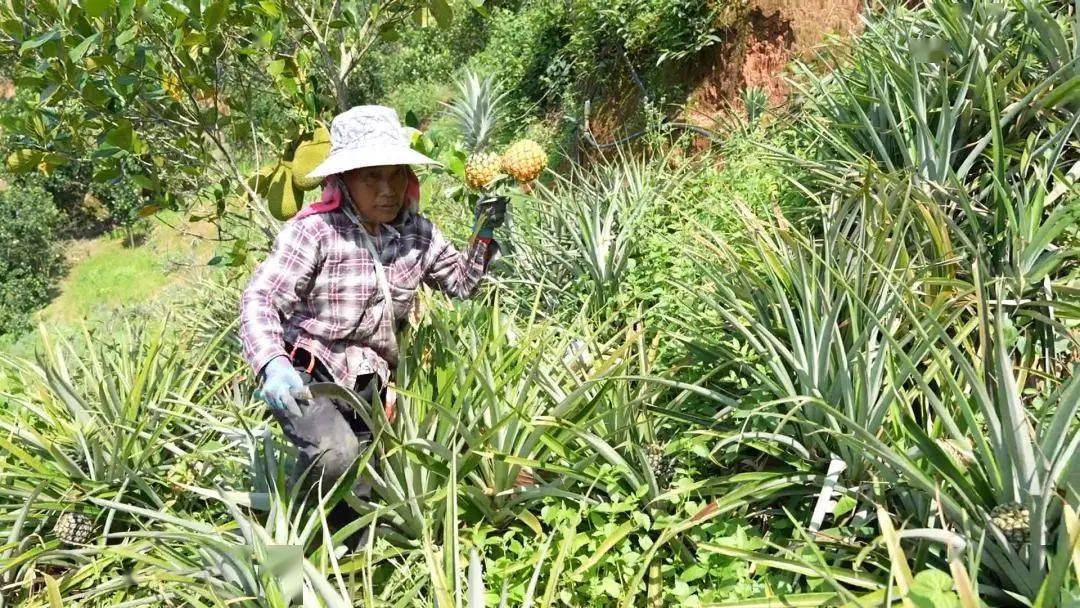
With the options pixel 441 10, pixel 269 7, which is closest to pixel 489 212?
pixel 441 10

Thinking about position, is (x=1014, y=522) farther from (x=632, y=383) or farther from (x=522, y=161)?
(x=522, y=161)

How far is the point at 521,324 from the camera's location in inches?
145

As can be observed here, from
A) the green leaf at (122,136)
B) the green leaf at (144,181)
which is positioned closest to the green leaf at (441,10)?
the green leaf at (122,136)

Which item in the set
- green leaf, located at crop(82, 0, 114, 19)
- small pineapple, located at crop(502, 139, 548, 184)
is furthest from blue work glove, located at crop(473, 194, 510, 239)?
green leaf, located at crop(82, 0, 114, 19)

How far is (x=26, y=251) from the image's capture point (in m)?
18.7

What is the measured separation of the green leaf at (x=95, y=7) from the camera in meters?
2.60

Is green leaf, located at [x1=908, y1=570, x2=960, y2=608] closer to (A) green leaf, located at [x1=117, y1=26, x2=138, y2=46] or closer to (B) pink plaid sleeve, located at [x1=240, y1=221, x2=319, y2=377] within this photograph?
(B) pink plaid sleeve, located at [x1=240, y1=221, x2=319, y2=377]

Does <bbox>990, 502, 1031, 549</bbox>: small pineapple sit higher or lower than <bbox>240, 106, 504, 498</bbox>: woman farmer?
lower

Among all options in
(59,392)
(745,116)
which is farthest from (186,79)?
(745,116)

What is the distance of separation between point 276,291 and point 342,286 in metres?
0.21

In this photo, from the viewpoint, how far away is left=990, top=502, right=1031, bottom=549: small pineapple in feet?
5.16

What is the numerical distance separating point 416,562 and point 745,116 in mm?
4906

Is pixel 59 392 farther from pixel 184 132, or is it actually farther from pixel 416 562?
pixel 416 562

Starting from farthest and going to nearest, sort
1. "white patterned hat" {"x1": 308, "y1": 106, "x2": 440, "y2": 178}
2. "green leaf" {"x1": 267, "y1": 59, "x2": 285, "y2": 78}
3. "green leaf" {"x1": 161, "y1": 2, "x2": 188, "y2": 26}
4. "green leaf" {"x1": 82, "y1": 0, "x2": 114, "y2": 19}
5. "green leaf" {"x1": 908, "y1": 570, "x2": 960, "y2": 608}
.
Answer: "green leaf" {"x1": 267, "y1": 59, "x2": 285, "y2": 78} < "green leaf" {"x1": 161, "y1": 2, "x2": 188, "y2": 26} < "green leaf" {"x1": 82, "y1": 0, "x2": 114, "y2": 19} < "white patterned hat" {"x1": 308, "y1": 106, "x2": 440, "y2": 178} < "green leaf" {"x1": 908, "y1": 570, "x2": 960, "y2": 608}
